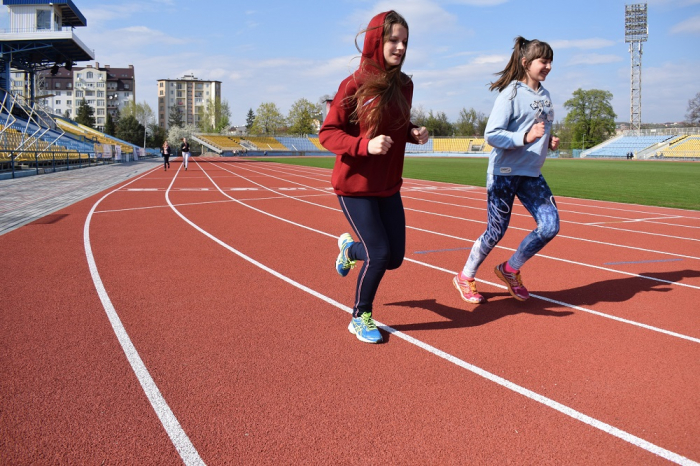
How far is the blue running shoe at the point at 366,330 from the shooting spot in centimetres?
377

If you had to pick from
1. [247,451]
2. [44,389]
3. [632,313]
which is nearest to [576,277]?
[632,313]

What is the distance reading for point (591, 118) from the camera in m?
97.9

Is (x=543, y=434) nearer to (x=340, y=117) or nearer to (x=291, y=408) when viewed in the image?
(x=291, y=408)

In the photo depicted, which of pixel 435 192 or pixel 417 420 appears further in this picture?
pixel 435 192

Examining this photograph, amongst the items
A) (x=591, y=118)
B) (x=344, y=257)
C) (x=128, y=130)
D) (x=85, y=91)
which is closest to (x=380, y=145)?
(x=344, y=257)

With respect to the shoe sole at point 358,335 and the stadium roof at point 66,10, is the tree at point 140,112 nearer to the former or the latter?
the stadium roof at point 66,10

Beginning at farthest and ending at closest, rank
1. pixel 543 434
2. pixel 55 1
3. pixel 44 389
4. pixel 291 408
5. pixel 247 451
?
pixel 55 1
pixel 44 389
pixel 291 408
pixel 543 434
pixel 247 451

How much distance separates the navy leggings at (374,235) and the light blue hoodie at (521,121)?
1.22 meters

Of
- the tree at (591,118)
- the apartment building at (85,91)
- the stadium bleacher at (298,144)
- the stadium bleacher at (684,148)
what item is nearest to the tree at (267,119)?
the stadium bleacher at (298,144)

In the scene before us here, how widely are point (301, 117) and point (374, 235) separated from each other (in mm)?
107499

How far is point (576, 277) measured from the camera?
594cm

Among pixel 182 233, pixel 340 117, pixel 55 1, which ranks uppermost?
pixel 55 1

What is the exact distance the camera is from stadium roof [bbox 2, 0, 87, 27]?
135 ft

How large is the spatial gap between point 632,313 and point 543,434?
2.52 metres
